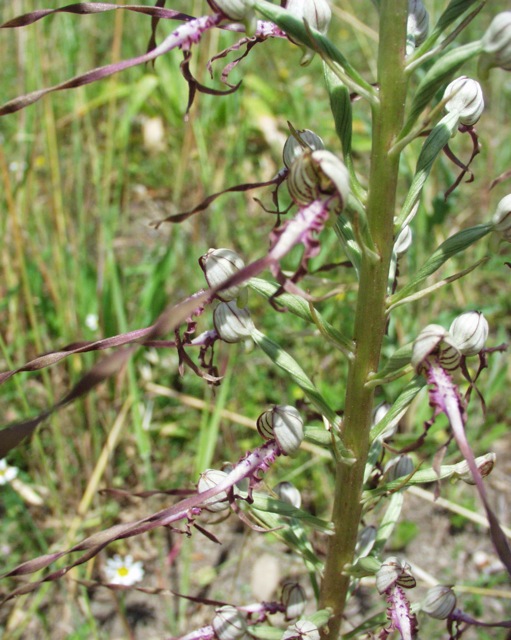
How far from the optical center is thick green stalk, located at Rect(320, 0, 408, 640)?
96 cm

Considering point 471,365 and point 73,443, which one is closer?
point 73,443

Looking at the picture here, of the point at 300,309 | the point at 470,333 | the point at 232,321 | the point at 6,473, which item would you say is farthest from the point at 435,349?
the point at 6,473

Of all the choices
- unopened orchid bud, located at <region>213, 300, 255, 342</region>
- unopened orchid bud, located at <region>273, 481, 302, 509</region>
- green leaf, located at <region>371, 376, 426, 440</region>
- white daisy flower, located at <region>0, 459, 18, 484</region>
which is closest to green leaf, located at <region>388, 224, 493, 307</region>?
green leaf, located at <region>371, 376, 426, 440</region>

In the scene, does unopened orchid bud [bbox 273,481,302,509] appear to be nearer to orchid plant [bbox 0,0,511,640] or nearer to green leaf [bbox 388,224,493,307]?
orchid plant [bbox 0,0,511,640]

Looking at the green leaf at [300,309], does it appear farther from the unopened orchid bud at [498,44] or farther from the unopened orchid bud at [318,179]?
the unopened orchid bud at [498,44]

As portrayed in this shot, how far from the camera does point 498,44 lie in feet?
2.94

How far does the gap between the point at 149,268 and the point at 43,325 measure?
1.69ft

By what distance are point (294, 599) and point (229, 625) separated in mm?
166

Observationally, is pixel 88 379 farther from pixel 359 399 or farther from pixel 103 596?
pixel 103 596

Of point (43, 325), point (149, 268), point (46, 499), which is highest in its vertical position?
point (149, 268)

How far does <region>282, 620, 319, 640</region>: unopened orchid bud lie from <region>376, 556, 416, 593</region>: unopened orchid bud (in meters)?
0.13

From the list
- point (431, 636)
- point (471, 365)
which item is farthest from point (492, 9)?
point (431, 636)

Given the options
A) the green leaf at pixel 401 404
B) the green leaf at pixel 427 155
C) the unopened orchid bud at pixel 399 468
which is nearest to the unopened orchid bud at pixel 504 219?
the green leaf at pixel 427 155

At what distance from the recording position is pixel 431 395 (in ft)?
3.24
